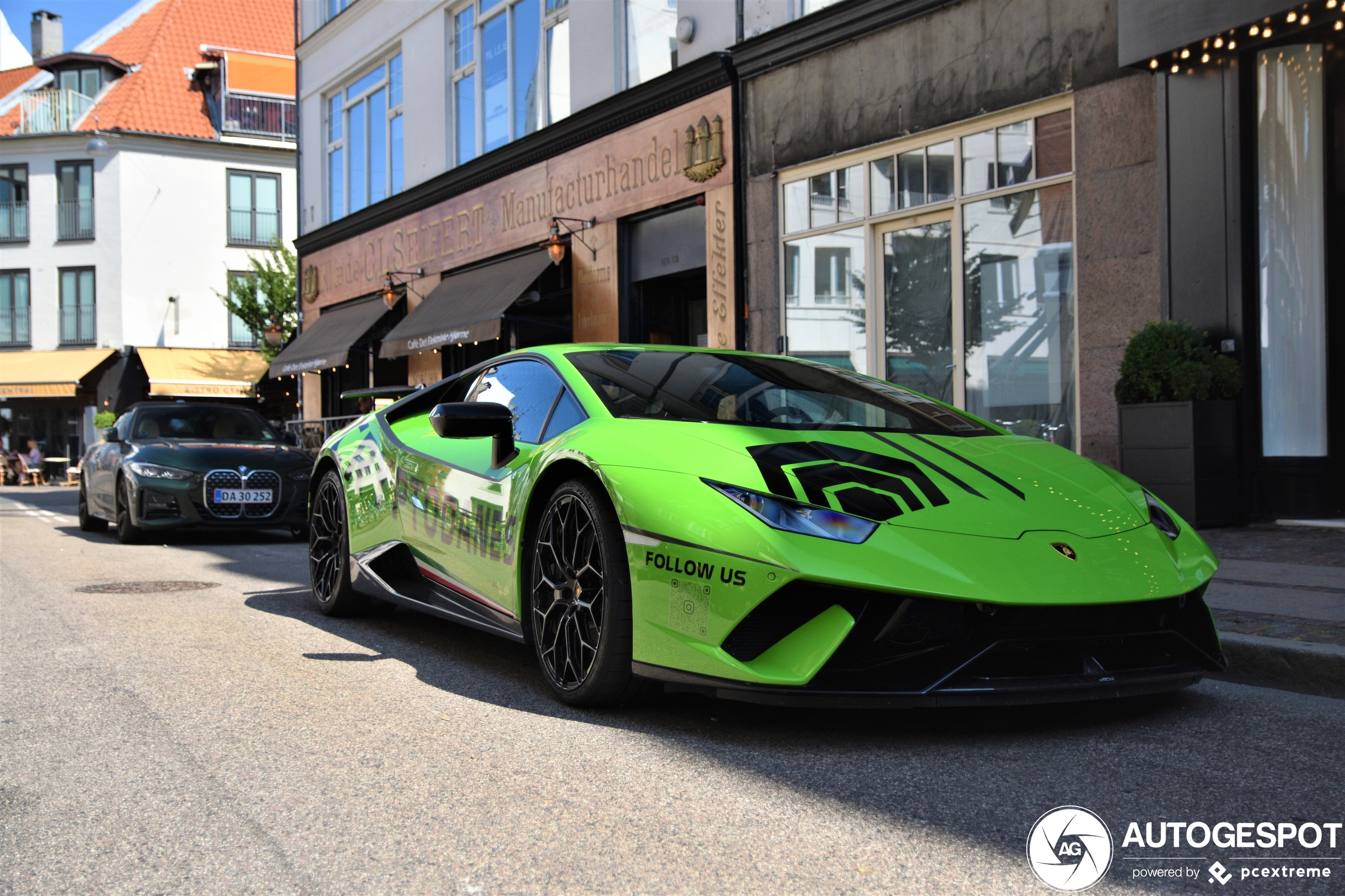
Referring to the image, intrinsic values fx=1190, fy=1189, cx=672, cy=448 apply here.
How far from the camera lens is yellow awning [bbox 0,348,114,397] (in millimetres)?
33938

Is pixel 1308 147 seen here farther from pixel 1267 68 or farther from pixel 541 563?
pixel 541 563

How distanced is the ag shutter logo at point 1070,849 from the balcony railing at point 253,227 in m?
36.6

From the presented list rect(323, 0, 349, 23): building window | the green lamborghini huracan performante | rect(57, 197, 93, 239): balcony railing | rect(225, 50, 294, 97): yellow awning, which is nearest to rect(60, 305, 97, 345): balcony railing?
rect(57, 197, 93, 239): balcony railing

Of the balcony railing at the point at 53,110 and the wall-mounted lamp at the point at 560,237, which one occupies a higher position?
the balcony railing at the point at 53,110

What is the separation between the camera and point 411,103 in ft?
65.4

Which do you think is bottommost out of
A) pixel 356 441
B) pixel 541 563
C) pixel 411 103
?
pixel 541 563

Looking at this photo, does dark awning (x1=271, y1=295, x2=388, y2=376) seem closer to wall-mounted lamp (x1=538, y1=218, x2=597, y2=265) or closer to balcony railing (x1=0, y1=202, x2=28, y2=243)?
wall-mounted lamp (x1=538, y1=218, x2=597, y2=265)

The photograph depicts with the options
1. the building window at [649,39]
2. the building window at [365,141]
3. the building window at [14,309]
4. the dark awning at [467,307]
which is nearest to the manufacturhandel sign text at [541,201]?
the dark awning at [467,307]

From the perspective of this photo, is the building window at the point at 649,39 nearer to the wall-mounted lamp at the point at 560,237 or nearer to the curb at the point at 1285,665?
the wall-mounted lamp at the point at 560,237

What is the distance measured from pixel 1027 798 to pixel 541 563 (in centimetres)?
183

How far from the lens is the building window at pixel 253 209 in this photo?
35938mm

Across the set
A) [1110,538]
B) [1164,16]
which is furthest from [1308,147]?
[1110,538]

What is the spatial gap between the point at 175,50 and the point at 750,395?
3863cm

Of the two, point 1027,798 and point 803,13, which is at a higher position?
point 803,13
